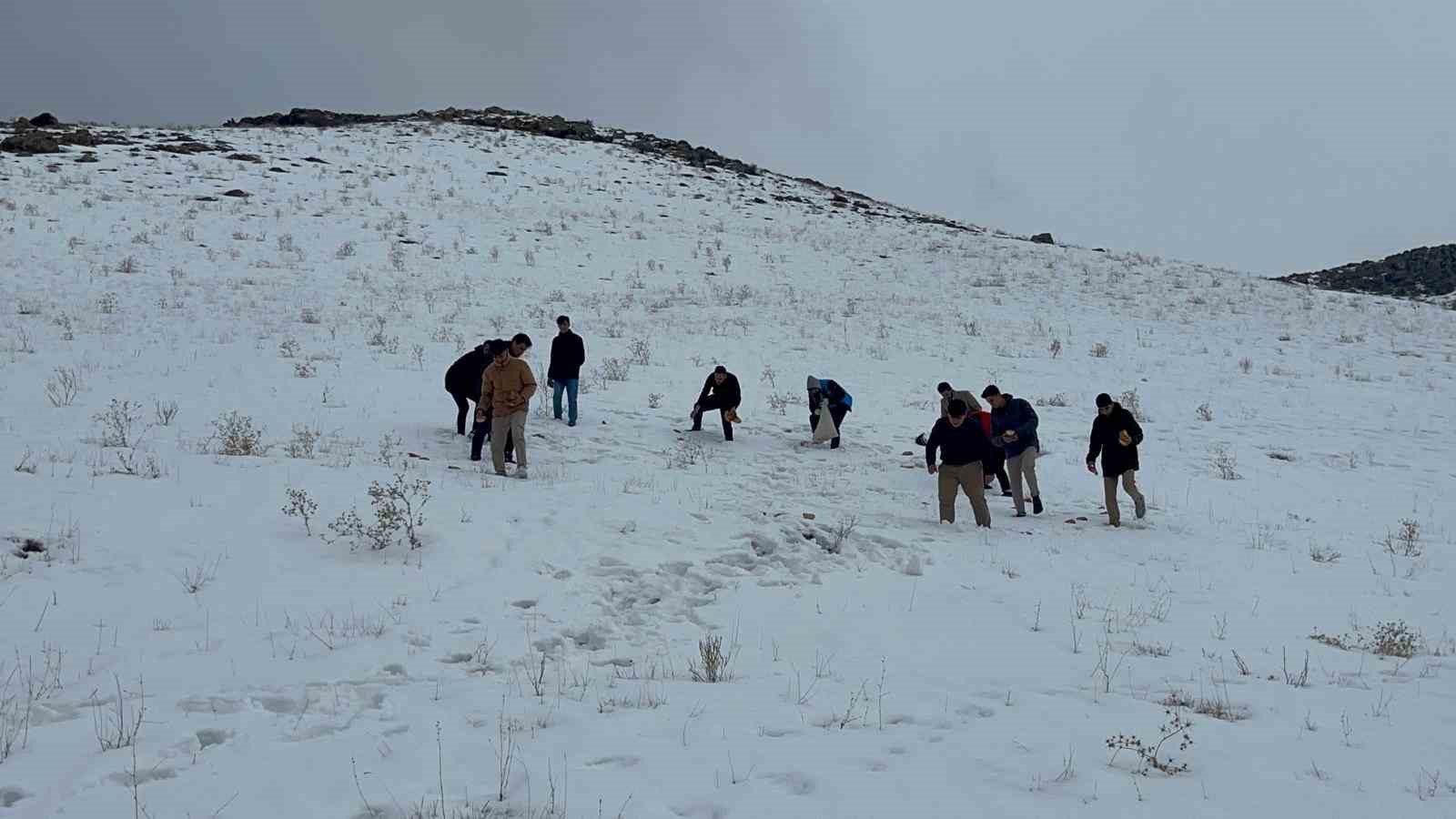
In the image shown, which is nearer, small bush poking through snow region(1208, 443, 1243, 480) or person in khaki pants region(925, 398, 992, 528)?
person in khaki pants region(925, 398, 992, 528)

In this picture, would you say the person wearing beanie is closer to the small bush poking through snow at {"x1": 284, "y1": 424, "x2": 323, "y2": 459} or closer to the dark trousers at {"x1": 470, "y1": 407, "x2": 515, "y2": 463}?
the dark trousers at {"x1": 470, "y1": 407, "x2": 515, "y2": 463}

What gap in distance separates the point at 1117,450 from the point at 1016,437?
1.25 metres

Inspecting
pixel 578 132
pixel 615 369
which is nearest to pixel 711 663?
pixel 615 369

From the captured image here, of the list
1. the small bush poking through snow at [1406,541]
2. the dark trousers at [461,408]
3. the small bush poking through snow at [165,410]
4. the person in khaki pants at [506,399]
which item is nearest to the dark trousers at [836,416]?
the person in khaki pants at [506,399]

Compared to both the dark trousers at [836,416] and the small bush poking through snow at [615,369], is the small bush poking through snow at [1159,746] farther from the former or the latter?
the small bush poking through snow at [615,369]

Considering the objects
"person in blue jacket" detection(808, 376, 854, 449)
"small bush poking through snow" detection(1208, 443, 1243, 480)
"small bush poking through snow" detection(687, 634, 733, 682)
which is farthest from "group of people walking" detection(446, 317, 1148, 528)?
"small bush poking through snow" detection(687, 634, 733, 682)

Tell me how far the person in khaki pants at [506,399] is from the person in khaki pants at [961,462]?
207 inches

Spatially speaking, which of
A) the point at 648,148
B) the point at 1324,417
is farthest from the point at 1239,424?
the point at 648,148

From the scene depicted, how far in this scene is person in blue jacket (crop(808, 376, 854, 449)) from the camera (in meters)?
13.1

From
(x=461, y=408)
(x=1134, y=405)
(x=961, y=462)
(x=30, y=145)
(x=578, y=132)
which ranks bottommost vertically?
(x=961, y=462)

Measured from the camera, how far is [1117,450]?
34.0 ft

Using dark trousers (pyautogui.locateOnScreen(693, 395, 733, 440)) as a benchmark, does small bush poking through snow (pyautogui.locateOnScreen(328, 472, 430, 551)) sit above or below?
below

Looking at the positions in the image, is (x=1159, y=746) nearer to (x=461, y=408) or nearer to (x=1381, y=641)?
(x=1381, y=641)

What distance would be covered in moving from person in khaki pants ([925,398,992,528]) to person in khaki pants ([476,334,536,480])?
527cm
